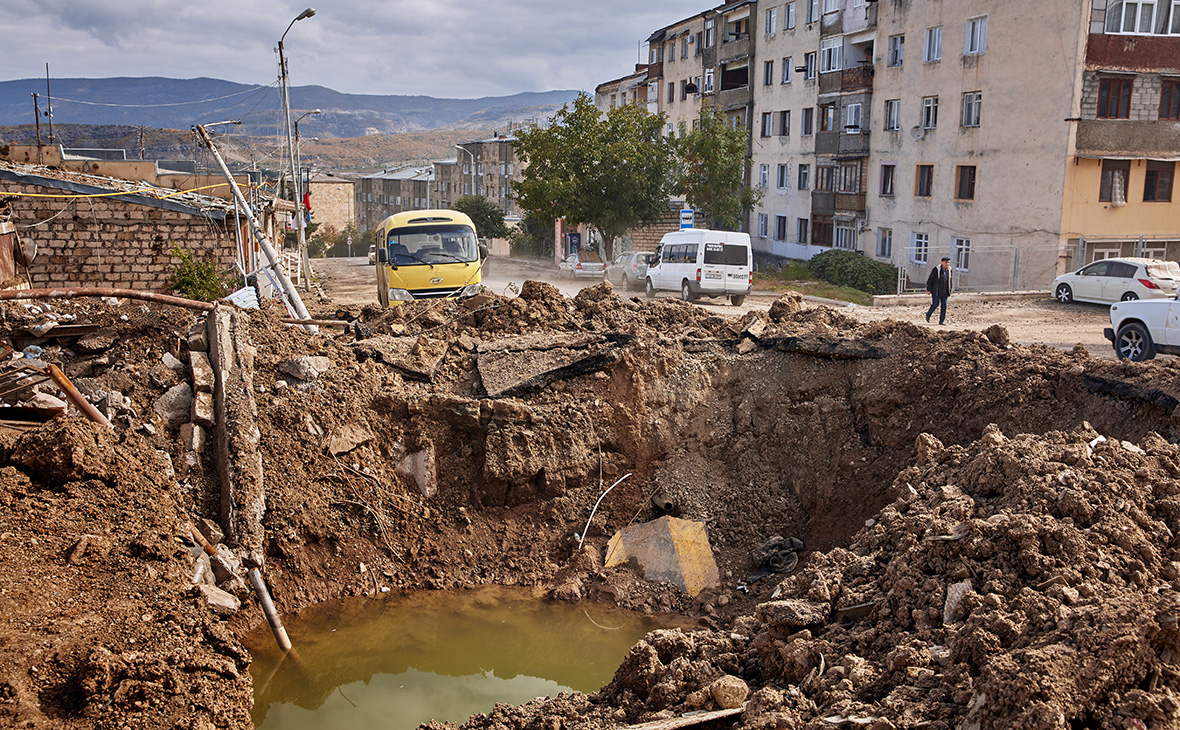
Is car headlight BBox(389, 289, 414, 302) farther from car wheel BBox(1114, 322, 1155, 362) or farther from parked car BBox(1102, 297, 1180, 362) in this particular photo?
car wheel BBox(1114, 322, 1155, 362)

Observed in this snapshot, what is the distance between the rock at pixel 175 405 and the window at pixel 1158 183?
28537 millimetres

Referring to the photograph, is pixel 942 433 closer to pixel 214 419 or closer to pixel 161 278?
pixel 214 419

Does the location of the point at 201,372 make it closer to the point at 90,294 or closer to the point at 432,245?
the point at 90,294

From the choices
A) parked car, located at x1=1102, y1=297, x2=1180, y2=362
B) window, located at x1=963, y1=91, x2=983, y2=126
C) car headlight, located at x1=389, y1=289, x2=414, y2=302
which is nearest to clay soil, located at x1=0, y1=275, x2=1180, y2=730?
car headlight, located at x1=389, y1=289, x2=414, y2=302

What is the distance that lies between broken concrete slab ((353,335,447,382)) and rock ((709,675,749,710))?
6645 millimetres

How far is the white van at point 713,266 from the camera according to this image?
2478 cm

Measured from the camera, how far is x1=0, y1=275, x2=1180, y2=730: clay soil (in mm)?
5270

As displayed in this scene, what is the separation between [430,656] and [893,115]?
31.2 meters

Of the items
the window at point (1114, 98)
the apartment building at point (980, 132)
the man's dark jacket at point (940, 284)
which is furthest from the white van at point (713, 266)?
the window at point (1114, 98)

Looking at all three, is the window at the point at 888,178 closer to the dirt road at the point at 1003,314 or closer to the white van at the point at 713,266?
the dirt road at the point at 1003,314

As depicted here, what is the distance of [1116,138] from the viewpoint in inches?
1025

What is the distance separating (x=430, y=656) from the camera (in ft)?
28.7

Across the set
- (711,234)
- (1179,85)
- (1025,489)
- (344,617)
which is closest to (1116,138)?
(1179,85)

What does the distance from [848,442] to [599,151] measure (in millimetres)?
25348
